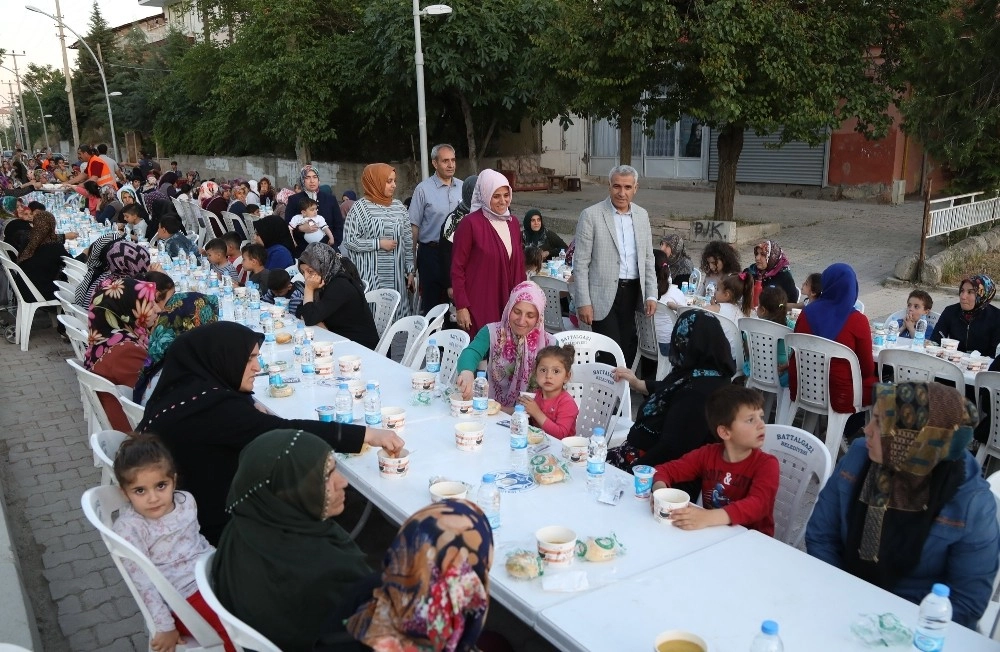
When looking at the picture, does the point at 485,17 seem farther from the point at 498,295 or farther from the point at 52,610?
the point at 52,610

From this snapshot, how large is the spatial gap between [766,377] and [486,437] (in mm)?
2771

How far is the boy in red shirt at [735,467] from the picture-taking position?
108 inches

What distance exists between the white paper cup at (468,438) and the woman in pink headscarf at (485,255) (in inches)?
83.0

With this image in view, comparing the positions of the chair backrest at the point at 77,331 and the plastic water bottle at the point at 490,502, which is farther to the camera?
the chair backrest at the point at 77,331

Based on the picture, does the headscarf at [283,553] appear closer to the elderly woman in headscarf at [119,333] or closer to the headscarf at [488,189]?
the elderly woman in headscarf at [119,333]

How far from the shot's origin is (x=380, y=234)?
665 centimetres

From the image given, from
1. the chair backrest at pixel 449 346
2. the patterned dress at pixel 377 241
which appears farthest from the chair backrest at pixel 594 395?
the patterned dress at pixel 377 241

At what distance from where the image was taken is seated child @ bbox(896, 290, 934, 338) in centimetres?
568

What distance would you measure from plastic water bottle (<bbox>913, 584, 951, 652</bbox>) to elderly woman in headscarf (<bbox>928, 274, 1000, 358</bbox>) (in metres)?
4.16

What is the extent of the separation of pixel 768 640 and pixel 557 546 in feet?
2.32

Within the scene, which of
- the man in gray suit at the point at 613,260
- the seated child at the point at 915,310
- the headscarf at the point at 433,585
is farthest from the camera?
the seated child at the point at 915,310

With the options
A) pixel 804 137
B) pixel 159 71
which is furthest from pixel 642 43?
pixel 159 71

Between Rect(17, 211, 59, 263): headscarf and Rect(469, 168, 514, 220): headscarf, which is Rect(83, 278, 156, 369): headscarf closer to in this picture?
Rect(469, 168, 514, 220): headscarf

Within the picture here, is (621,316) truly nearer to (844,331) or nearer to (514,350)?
(844,331)
